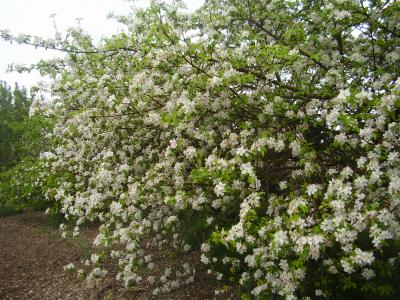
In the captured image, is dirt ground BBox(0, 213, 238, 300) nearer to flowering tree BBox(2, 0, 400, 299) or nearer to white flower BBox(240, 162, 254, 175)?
flowering tree BBox(2, 0, 400, 299)

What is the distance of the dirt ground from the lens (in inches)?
327

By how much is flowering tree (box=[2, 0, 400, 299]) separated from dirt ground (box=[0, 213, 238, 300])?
5.01 feet

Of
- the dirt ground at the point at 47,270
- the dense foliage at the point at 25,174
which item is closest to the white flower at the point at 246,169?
the dirt ground at the point at 47,270

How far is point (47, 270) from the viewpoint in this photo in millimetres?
10781

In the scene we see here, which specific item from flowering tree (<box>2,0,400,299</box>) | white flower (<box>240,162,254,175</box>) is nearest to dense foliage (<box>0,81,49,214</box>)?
flowering tree (<box>2,0,400,299</box>)

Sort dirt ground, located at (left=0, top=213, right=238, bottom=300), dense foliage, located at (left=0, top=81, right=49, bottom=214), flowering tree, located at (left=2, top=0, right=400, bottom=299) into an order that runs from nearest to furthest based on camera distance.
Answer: flowering tree, located at (left=2, top=0, right=400, bottom=299)
dirt ground, located at (left=0, top=213, right=238, bottom=300)
dense foliage, located at (left=0, top=81, right=49, bottom=214)

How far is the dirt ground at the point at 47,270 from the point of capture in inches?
327

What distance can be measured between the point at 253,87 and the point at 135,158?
231 centimetres

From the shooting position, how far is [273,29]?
23.5 feet

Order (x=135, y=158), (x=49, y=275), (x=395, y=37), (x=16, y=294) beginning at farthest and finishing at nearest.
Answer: (x=49, y=275) < (x=16, y=294) < (x=135, y=158) < (x=395, y=37)

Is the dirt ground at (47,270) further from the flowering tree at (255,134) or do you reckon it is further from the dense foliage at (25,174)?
the flowering tree at (255,134)

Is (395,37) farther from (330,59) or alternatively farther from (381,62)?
(330,59)

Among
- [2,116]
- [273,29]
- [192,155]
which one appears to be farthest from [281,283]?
[2,116]

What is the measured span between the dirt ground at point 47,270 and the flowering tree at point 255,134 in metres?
1.53
